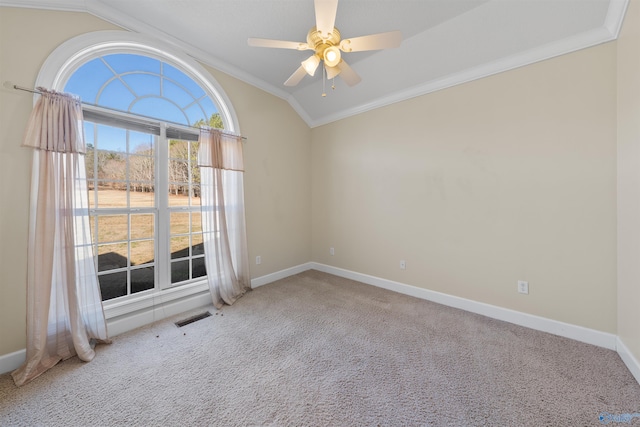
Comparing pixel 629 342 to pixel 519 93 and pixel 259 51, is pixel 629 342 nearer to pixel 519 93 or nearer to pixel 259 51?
pixel 519 93

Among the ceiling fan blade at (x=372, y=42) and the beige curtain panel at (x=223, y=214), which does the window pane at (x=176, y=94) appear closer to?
the beige curtain panel at (x=223, y=214)

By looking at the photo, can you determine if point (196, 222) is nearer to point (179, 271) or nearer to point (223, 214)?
point (223, 214)

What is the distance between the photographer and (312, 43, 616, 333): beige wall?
1.97 metres

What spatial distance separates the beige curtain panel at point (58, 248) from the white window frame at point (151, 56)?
0.82 feet

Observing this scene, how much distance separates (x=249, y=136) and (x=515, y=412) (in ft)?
12.0

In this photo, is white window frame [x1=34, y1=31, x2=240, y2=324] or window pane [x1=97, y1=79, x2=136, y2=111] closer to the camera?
white window frame [x1=34, y1=31, x2=240, y2=324]

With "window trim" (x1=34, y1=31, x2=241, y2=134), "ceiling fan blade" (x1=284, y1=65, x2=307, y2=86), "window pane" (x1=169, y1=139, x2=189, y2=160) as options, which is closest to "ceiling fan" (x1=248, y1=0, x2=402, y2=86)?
"ceiling fan blade" (x1=284, y1=65, x2=307, y2=86)

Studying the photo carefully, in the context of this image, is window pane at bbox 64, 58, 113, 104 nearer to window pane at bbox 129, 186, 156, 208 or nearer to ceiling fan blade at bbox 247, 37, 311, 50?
window pane at bbox 129, 186, 156, 208

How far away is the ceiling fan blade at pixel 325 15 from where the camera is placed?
1.44m

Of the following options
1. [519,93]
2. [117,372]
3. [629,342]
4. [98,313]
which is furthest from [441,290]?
[98,313]

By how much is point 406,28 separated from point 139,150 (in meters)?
3.09

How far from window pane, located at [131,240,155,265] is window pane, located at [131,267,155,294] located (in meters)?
0.09

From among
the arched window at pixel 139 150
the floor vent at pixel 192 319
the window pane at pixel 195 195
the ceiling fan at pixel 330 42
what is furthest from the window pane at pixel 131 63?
the floor vent at pixel 192 319

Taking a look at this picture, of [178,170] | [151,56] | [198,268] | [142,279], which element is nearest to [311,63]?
[151,56]
